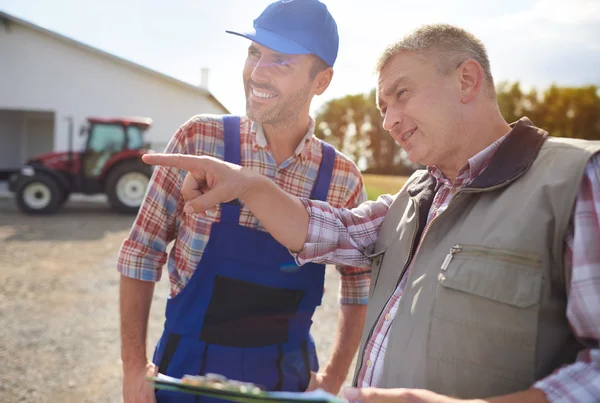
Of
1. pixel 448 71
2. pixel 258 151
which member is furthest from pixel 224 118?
pixel 448 71

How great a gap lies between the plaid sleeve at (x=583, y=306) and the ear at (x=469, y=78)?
1.34ft

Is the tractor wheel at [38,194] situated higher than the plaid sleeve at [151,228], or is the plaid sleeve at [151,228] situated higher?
the plaid sleeve at [151,228]

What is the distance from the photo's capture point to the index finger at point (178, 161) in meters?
1.15

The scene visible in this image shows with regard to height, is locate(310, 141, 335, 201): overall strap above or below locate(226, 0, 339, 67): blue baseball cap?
below

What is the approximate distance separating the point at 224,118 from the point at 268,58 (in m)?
0.26

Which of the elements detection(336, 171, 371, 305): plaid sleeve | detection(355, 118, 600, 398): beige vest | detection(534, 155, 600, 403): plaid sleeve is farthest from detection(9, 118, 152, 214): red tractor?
detection(534, 155, 600, 403): plaid sleeve

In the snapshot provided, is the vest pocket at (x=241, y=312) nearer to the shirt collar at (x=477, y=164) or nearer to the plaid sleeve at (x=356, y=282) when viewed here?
the plaid sleeve at (x=356, y=282)

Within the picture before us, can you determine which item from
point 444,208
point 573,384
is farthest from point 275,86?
point 573,384

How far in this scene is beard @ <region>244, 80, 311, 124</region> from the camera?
1521 millimetres

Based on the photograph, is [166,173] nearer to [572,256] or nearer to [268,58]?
[268,58]

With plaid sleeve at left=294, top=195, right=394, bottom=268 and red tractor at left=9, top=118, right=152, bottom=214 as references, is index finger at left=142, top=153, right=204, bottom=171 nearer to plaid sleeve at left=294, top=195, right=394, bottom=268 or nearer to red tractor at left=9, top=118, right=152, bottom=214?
plaid sleeve at left=294, top=195, right=394, bottom=268

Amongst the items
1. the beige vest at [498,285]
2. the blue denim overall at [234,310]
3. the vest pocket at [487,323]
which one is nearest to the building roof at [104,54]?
the blue denim overall at [234,310]

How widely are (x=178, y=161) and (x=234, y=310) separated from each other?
0.55 meters

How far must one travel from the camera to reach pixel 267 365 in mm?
1477
